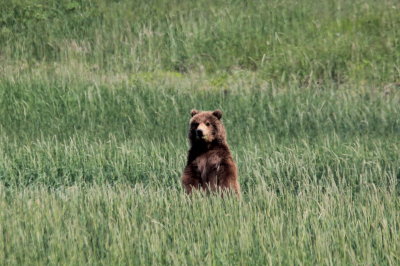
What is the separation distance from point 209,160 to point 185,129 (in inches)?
148

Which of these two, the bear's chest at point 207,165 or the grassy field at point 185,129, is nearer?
the grassy field at point 185,129

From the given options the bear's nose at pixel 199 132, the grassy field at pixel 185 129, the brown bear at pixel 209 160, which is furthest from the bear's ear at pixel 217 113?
the grassy field at pixel 185 129

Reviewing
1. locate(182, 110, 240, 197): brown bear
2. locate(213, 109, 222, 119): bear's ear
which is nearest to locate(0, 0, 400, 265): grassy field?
locate(182, 110, 240, 197): brown bear

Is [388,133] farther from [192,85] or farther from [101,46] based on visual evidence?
[101,46]

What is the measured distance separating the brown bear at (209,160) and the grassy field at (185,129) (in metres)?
0.17

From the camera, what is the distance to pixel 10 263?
16.1 ft

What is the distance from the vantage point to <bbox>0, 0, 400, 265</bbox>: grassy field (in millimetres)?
5172

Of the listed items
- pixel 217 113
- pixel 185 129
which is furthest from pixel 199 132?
pixel 185 129

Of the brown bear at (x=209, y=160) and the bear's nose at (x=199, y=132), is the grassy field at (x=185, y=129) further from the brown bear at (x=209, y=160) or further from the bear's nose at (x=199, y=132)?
the bear's nose at (x=199, y=132)

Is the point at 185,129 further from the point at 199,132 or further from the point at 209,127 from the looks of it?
the point at 199,132

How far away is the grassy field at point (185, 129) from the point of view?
17.0 feet

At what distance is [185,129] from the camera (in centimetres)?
980

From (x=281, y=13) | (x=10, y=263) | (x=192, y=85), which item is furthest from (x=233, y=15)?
(x=10, y=263)

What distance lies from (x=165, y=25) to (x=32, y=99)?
16.6ft
